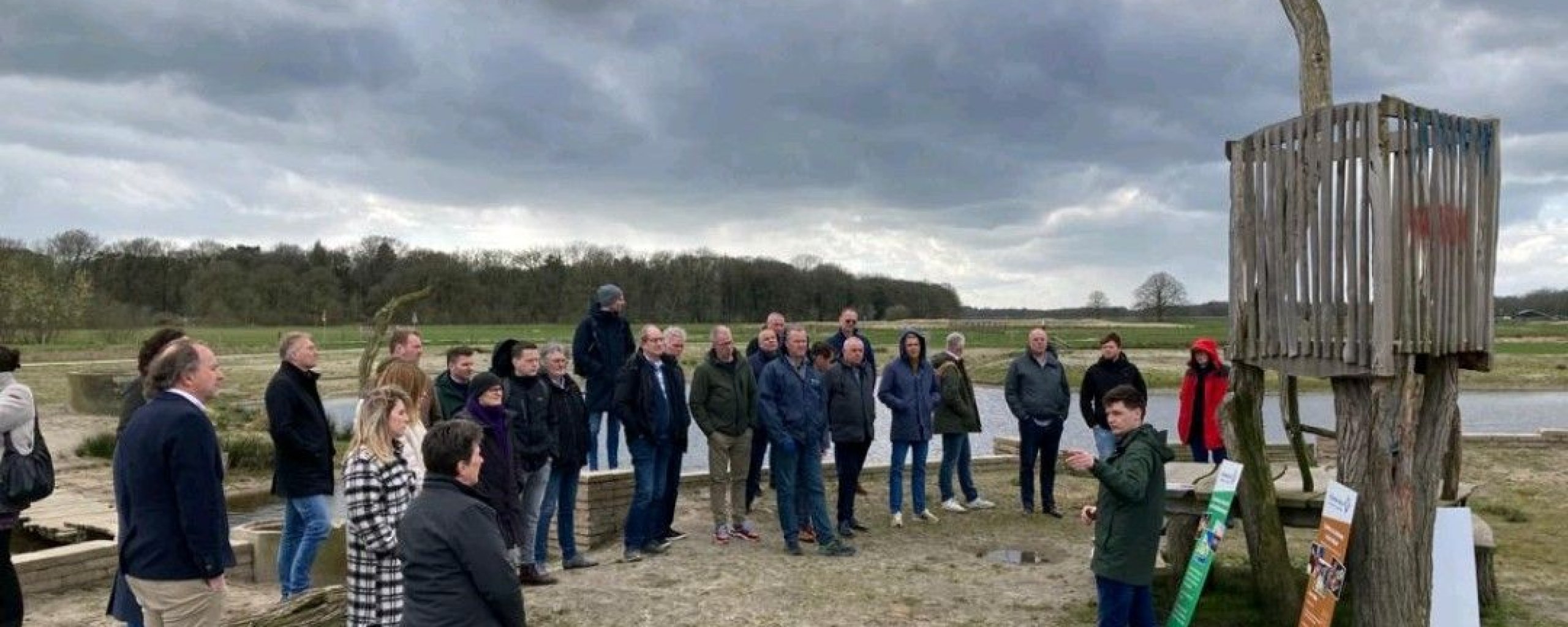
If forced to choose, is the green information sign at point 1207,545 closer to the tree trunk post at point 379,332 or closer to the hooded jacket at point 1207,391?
the hooded jacket at point 1207,391

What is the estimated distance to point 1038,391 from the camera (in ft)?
A: 32.7

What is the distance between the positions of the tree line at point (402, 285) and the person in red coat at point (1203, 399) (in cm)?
4439

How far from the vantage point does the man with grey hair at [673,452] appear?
829 cm

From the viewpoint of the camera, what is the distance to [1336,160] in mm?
5426

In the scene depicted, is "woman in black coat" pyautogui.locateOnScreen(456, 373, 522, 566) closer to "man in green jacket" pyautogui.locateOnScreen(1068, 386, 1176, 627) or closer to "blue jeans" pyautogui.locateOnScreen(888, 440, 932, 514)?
"man in green jacket" pyautogui.locateOnScreen(1068, 386, 1176, 627)

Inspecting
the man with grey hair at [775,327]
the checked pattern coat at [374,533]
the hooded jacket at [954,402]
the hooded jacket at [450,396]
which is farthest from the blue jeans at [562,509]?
the hooded jacket at [954,402]

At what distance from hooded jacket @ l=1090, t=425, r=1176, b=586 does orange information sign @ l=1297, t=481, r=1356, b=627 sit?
3.21ft

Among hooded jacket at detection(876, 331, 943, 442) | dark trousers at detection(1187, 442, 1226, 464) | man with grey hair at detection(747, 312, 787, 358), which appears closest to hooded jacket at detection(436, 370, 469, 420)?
man with grey hair at detection(747, 312, 787, 358)

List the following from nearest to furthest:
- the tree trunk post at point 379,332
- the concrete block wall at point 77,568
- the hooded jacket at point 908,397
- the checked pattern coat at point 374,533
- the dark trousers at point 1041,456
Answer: the checked pattern coat at point 374,533 < the concrete block wall at point 77,568 < the hooded jacket at point 908,397 < the dark trousers at point 1041,456 < the tree trunk post at point 379,332

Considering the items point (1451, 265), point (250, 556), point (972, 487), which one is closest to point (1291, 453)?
point (972, 487)

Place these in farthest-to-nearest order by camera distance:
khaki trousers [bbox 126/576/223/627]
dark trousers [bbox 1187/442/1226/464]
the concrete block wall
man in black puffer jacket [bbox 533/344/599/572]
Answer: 1. dark trousers [bbox 1187/442/1226/464]
2. man in black puffer jacket [bbox 533/344/599/572]
3. the concrete block wall
4. khaki trousers [bbox 126/576/223/627]

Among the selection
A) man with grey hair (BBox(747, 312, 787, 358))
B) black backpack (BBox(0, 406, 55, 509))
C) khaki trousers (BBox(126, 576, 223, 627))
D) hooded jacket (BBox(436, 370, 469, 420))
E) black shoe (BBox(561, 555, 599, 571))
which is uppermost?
man with grey hair (BBox(747, 312, 787, 358))

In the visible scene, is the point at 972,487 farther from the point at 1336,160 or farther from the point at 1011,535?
the point at 1336,160

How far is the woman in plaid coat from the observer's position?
4.74m
